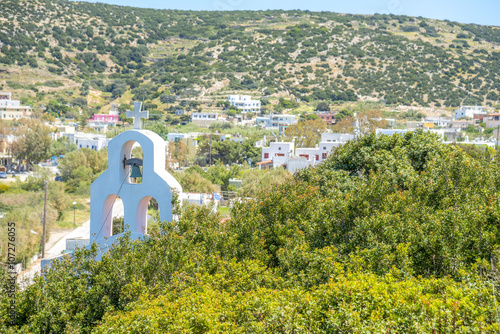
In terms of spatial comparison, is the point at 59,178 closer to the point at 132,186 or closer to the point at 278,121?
the point at 132,186

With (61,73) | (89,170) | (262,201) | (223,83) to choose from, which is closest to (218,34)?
(223,83)

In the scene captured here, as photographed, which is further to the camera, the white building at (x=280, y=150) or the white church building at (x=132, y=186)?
the white building at (x=280, y=150)

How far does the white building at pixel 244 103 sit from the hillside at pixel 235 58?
23.9 feet

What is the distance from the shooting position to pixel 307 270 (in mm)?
10523

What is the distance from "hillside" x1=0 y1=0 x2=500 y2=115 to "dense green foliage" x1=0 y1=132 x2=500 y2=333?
10179 cm

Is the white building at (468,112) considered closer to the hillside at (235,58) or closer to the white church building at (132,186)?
the hillside at (235,58)

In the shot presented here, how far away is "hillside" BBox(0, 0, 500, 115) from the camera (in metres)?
118

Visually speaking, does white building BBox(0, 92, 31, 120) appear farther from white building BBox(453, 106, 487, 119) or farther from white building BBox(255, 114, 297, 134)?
white building BBox(453, 106, 487, 119)

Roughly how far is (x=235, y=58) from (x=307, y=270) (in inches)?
5223

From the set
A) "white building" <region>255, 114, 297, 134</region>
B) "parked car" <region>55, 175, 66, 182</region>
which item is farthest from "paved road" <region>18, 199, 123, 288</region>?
"white building" <region>255, 114, 297, 134</region>

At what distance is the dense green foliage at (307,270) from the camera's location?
7.95m

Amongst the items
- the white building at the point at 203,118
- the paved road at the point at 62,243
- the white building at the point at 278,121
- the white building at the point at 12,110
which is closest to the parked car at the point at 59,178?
the paved road at the point at 62,243

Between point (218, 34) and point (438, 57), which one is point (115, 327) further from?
point (218, 34)

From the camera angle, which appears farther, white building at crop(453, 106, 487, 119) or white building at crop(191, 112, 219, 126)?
white building at crop(191, 112, 219, 126)
